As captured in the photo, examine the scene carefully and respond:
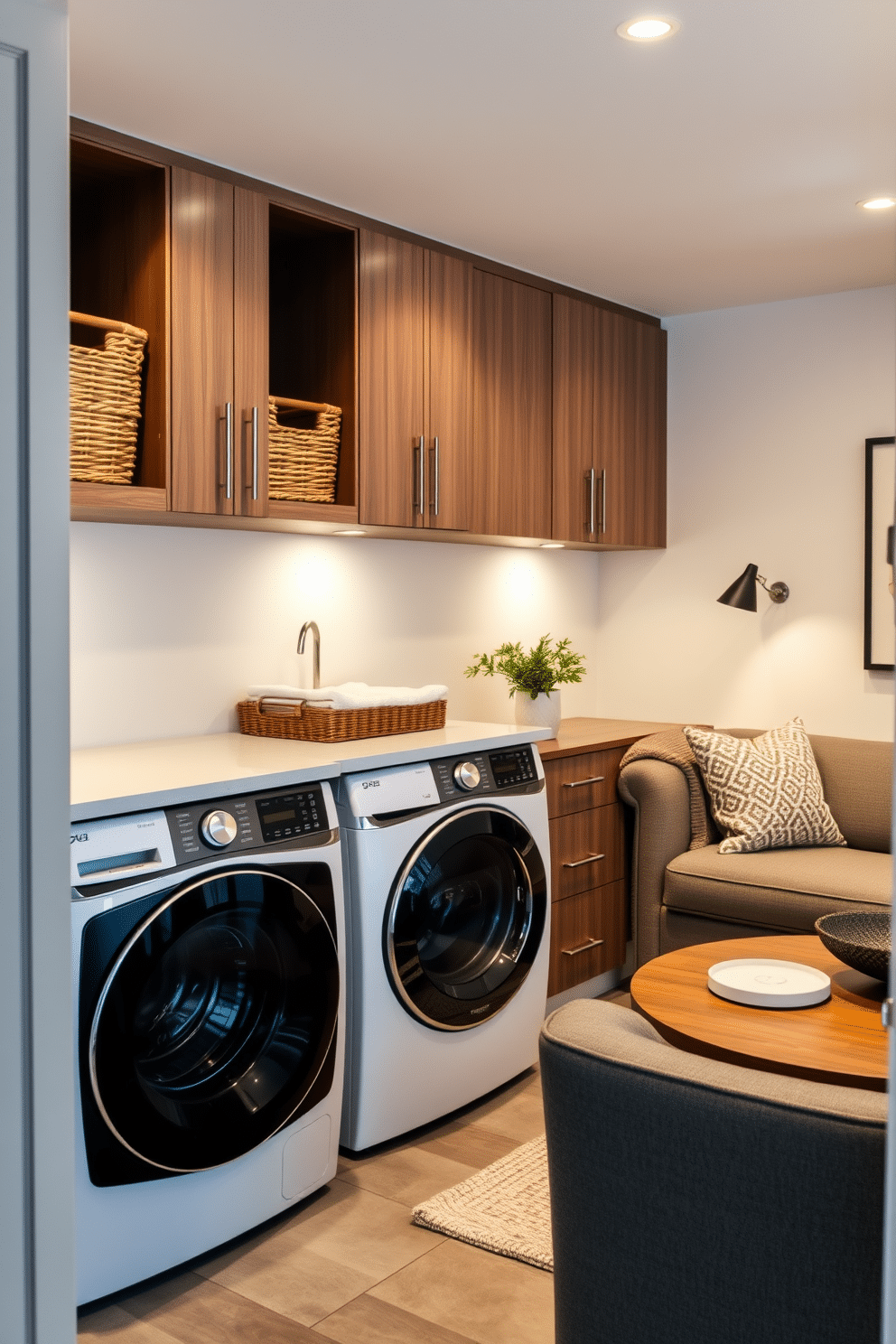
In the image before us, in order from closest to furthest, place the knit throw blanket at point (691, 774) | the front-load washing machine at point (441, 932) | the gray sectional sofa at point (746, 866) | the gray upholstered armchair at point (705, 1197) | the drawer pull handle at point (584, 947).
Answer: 1. the gray upholstered armchair at point (705, 1197)
2. the front-load washing machine at point (441, 932)
3. the gray sectional sofa at point (746, 866)
4. the drawer pull handle at point (584, 947)
5. the knit throw blanket at point (691, 774)

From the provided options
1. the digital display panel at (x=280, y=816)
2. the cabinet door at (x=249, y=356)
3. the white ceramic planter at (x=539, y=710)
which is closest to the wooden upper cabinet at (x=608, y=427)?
the white ceramic planter at (x=539, y=710)

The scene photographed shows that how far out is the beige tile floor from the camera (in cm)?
214

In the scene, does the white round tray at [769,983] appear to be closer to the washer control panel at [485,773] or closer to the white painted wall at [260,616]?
the washer control panel at [485,773]

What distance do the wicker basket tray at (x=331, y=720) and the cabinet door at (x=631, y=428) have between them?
130cm

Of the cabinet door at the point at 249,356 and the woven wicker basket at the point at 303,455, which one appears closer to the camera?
the cabinet door at the point at 249,356

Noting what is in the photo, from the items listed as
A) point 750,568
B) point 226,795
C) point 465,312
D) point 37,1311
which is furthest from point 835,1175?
point 750,568

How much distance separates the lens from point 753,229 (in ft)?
11.4

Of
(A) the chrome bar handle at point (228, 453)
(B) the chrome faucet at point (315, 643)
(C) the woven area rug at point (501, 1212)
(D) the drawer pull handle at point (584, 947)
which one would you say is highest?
(A) the chrome bar handle at point (228, 453)

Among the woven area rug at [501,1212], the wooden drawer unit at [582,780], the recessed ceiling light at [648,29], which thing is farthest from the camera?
the wooden drawer unit at [582,780]

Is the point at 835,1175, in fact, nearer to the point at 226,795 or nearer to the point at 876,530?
the point at 226,795

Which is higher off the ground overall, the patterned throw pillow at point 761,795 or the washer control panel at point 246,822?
the washer control panel at point 246,822

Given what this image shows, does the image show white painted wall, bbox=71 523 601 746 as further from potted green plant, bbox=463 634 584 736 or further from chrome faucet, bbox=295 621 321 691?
potted green plant, bbox=463 634 584 736

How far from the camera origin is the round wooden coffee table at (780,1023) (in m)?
1.83

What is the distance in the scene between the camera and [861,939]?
2.25 metres
